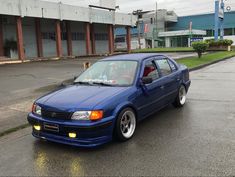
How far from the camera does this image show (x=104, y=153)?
489cm

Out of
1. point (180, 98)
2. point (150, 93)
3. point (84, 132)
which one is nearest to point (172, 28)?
point (180, 98)

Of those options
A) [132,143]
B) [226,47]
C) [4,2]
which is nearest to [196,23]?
[226,47]

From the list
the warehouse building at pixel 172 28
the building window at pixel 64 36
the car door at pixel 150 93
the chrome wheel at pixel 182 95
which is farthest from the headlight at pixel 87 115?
the warehouse building at pixel 172 28

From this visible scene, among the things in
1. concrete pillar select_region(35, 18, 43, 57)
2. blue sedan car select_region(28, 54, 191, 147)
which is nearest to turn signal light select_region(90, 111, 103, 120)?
blue sedan car select_region(28, 54, 191, 147)

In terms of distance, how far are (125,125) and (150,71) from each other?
1510 mm

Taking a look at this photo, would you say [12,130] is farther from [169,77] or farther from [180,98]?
[180,98]

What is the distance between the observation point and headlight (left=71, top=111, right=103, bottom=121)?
15.7 ft

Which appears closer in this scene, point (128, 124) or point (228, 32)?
point (128, 124)

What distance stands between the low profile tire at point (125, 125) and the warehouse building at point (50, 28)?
23554mm

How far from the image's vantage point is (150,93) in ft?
20.1

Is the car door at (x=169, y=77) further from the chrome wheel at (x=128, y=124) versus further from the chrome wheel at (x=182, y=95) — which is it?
the chrome wheel at (x=128, y=124)

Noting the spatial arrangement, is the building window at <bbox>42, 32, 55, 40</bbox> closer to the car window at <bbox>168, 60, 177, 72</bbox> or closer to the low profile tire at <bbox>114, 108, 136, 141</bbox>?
the car window at <bbox>168, 60, 177, 72</bbox>

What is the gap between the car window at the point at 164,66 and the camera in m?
6.90

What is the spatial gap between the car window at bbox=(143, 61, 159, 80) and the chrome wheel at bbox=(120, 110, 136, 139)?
103 cm
